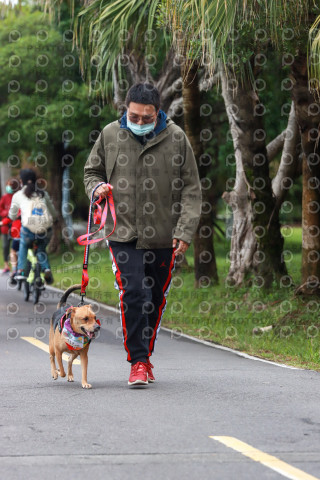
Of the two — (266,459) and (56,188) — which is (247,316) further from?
(56,188)

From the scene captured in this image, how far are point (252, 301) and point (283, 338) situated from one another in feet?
11.3

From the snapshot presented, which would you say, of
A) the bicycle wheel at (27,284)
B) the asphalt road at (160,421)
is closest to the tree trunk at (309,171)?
the asphalt road at (160,421)

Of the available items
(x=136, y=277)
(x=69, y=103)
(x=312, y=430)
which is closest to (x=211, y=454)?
(x=312, y=430)

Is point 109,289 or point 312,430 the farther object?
point 109,289

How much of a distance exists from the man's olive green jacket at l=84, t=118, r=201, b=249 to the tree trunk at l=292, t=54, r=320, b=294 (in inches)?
171

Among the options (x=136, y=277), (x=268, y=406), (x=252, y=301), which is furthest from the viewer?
(x=252, y=301)

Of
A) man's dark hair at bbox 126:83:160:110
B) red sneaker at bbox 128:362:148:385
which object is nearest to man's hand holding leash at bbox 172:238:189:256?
red sneaker at bbox 128:362:148:385

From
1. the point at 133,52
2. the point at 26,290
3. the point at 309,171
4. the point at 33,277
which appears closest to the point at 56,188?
the point at 133,52

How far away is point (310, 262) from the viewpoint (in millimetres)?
13539

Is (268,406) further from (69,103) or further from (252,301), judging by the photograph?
(69,103)

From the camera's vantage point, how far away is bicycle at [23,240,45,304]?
1662 cm

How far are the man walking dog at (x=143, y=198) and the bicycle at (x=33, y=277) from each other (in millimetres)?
8580

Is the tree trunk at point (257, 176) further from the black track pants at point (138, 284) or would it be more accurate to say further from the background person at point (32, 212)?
the black track pants at point (138, 284)

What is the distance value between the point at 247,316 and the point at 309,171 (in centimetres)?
Result: 248
